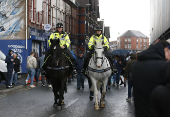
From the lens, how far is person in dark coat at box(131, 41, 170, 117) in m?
3.43

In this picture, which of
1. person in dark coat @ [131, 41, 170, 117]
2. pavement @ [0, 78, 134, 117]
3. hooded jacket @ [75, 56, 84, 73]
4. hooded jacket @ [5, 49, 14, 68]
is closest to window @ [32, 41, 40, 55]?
hooded jacket @ [5, 49, 14, 68]

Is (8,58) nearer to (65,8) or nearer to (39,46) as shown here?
(39,46)

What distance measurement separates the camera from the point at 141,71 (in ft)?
12.0

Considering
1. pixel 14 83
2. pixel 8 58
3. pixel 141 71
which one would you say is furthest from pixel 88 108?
pixel 14 83

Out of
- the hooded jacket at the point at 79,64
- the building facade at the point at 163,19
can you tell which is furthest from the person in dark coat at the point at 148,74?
the building facade at the point at 163,19

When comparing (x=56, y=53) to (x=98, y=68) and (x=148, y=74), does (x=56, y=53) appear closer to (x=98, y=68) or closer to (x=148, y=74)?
(x=98, y=68)

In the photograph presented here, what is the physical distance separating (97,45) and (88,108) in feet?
6.74

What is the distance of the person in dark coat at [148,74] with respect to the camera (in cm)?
343

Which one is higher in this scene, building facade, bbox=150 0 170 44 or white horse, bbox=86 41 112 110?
building facade, bbox=150 0 170 44

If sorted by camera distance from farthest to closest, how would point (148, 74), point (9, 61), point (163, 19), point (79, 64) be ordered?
1. point (163, 19)
2. point (79, 64)
3. point (9, 61)
4. point (148, 74)

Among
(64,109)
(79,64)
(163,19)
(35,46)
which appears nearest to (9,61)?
(79,64)

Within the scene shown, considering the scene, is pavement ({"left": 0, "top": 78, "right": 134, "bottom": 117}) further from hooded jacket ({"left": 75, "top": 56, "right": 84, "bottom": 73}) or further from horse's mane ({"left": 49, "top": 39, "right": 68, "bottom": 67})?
hooded jacket ({"left": 75, "top": 56, "right": 84, "bottom": 73})

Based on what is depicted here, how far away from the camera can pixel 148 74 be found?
11.5ft

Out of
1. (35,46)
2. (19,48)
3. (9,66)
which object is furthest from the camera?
(35,46)
